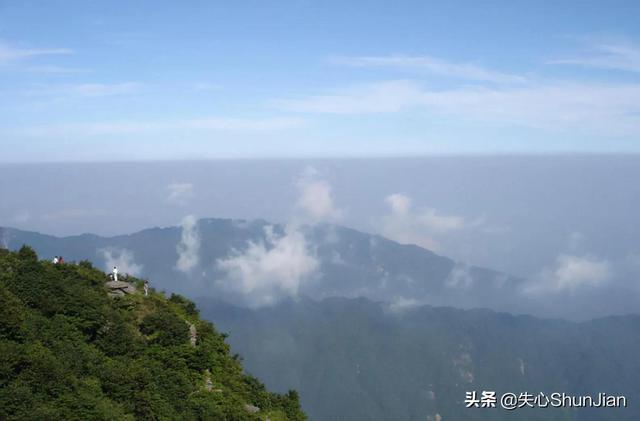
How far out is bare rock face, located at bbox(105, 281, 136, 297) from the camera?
3409 centimetres

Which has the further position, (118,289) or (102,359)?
(118,289)

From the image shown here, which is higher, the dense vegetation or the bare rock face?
the bare rock face

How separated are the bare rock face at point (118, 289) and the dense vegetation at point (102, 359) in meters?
0.57

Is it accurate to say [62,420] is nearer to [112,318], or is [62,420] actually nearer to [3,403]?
[3,403]

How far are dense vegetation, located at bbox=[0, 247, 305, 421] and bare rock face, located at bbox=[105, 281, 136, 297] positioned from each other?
57cm

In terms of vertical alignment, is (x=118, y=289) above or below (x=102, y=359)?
above

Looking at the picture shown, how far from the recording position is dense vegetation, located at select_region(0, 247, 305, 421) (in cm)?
Result: 2012

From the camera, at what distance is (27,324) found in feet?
80.5

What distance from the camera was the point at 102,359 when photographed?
81.3 feet

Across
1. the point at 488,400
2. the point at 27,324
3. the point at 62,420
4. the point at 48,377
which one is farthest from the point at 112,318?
the point at 488,400

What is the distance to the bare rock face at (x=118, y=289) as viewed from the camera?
3409 centimetres

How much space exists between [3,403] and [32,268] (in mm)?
13398

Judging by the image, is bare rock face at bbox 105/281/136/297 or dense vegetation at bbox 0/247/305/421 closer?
dense vegetation at bbox 0/247/305/421

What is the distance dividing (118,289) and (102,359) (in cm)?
1090
